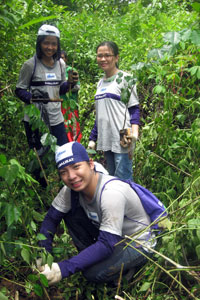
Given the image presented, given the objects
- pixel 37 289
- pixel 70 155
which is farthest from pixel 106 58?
pixel 37 289

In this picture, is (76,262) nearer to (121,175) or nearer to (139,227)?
(139,227)

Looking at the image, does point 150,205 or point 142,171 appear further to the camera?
point 142,171

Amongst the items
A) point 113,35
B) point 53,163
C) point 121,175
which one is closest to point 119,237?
point 53,163

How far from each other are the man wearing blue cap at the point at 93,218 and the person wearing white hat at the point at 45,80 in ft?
3.05

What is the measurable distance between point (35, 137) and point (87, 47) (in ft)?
15.0

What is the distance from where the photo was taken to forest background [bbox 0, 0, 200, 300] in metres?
1.74

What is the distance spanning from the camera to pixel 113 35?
25.7 feet

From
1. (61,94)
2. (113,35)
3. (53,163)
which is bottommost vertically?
(53,163)

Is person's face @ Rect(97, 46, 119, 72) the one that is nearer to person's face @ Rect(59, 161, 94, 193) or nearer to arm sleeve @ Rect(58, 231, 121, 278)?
person's face @ Rect(59, 161, 94, 193)

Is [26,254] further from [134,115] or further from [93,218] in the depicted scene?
[134,115]

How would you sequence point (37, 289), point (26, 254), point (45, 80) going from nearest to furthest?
point (26, 254), point (37, 289), point (45, 80)

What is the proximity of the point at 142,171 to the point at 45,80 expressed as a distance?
119 cm

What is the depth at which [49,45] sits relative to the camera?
311cm

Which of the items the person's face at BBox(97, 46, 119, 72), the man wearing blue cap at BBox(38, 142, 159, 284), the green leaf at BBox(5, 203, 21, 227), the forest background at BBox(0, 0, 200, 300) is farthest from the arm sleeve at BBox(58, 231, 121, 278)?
the person's face at BBox(97, 46, 119, 72)
